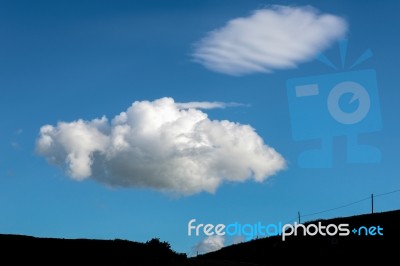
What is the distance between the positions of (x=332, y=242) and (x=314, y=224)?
1499cm

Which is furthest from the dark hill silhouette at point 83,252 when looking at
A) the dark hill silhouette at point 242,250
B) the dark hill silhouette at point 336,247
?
the dark hill silhouette at point 336,247

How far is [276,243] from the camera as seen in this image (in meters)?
60.7

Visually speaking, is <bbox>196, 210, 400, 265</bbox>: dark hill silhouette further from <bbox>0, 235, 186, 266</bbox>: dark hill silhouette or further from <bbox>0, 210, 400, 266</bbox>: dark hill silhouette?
<bbox>0, 235, 186, 266</bbox>: dark hill silhouette

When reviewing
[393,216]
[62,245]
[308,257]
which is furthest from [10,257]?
[393,216]

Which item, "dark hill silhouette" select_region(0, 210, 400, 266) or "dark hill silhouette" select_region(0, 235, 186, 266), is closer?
"dark hill silhouette" select_region(0, 235, 186, 266)

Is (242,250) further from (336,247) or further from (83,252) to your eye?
(83,252)

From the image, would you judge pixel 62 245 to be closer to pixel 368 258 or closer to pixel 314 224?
pixel 368 258

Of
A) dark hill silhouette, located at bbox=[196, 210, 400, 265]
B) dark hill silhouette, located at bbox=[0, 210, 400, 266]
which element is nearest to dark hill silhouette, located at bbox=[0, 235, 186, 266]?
dark hill silhouette, located at bbox=[0, 210, 400, 266]

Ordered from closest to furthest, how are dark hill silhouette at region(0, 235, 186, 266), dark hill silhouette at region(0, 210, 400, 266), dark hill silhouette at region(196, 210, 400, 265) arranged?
dark hill silhouette at region(0, 235, 186, 266) < dark hill silhouette at region(0, 210, 400, 266) < dark hill silhouette at region(196, 210, 400, 265)

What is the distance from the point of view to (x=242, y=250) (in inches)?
2606

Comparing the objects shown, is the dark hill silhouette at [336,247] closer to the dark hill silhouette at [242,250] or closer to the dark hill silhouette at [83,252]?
the dark hill silhouette at [242,250]

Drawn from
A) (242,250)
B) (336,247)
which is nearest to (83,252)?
(336,247)

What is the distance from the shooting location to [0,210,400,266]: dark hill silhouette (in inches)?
1565

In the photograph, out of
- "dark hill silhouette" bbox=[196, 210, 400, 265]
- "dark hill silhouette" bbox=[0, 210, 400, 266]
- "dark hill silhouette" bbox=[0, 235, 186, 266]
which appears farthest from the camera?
"dark hill silhouette" bbox=[196, 210, 400, 265]
